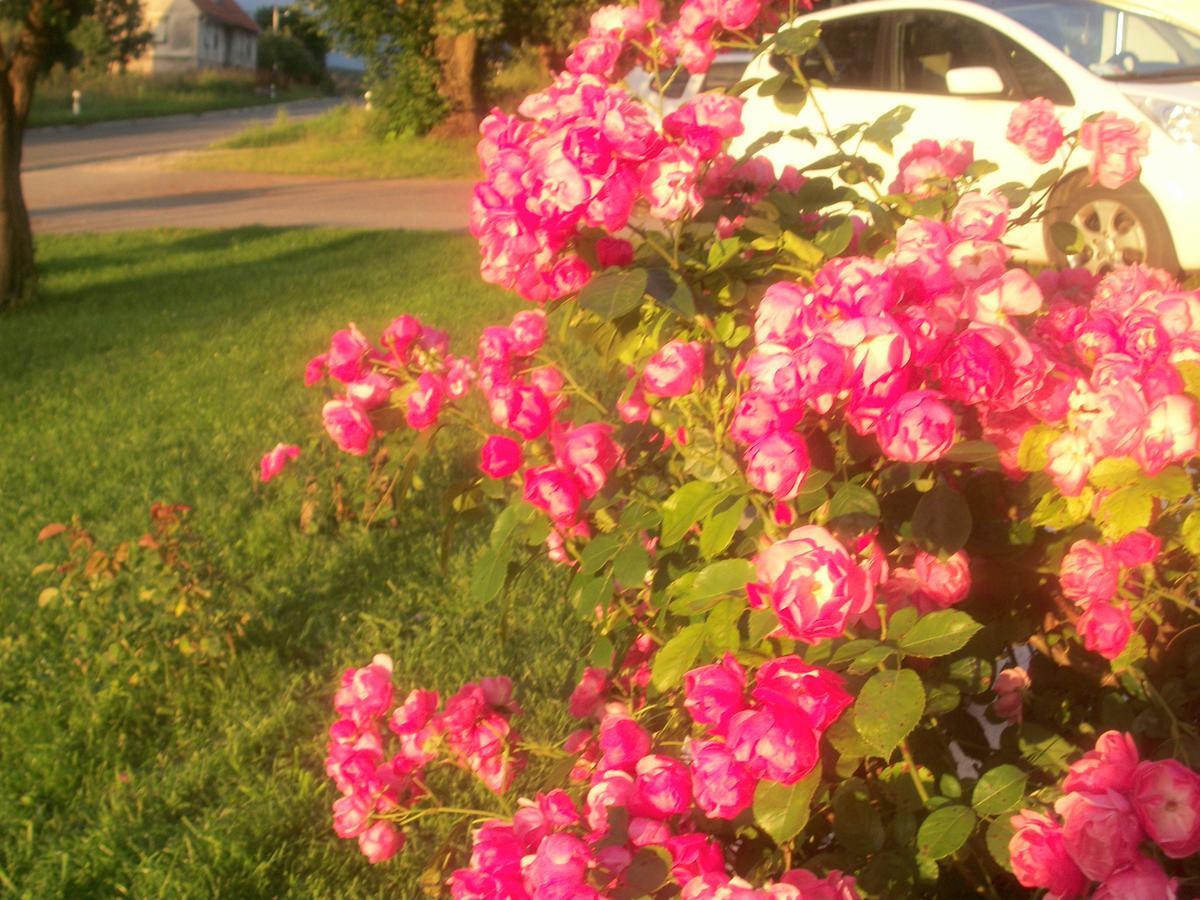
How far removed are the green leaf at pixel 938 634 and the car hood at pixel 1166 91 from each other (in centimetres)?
555

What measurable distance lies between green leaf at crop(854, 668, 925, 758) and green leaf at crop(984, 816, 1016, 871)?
0.27 metres

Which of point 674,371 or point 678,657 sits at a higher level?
point 674,371

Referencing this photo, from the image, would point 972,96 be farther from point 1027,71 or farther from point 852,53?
point 852,53

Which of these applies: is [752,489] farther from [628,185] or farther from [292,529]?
[292,529]

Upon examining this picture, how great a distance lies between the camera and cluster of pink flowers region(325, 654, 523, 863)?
183 centimetres

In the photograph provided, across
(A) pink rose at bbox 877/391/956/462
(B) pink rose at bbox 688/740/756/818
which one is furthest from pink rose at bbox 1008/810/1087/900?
(A) pink rose at bbox 877/391/956/462

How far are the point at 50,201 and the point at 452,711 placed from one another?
15700 millimetres

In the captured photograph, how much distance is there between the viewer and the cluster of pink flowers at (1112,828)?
1.09 meters

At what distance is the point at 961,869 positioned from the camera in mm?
1578

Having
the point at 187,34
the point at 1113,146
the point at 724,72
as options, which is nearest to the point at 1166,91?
the point at 724,72

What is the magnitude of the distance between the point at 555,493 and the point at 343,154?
19524 mm

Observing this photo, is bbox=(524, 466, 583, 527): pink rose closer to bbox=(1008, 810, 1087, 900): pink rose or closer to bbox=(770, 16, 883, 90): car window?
bbox=(1008, 810, 1087, 900): pink rose

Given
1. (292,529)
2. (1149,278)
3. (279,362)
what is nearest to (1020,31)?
(279,362)

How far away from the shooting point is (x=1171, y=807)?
3.61 ft
